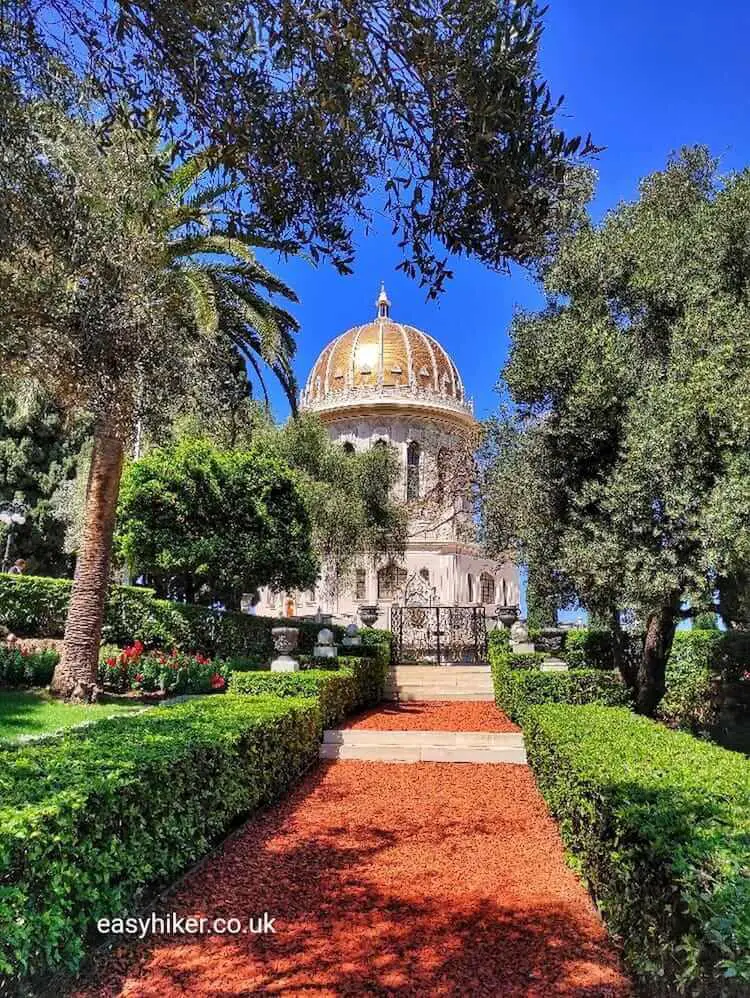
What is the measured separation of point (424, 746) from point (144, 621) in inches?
354

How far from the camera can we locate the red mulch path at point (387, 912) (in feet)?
12.4

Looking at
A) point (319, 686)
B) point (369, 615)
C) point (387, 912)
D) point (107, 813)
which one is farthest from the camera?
point (369, 615)

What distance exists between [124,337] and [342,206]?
296cm

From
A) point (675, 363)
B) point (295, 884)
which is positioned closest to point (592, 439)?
point (675, 363)

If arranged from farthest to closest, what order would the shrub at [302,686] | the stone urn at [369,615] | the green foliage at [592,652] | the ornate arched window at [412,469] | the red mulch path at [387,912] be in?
the ornate arched window at [412,469], the stone urn at [369,615], the green foliage at [592,652], the shrub at [302,686], the red mulch path at [387,912]

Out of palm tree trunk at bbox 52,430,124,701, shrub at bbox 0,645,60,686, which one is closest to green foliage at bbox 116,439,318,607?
shrub at bbox 0,645,60,686

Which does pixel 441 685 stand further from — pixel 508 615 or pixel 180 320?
pixel 180 320

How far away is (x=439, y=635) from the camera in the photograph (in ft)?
81.1

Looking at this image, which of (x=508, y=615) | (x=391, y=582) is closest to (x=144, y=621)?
(x=508, y=615)

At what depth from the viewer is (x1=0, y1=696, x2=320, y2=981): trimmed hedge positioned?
3.03 m

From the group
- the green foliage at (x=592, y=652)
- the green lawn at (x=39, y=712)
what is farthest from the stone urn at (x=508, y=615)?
the green lawn at (x=39, y=712)

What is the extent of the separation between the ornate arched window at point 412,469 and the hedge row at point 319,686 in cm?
2836

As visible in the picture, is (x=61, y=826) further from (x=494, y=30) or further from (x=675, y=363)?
(x=675, y=363)

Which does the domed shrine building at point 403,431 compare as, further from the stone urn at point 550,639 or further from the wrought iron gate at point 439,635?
the stone urn at point 550,639
